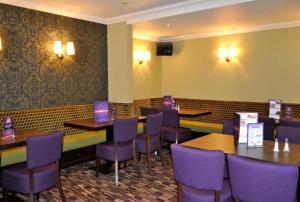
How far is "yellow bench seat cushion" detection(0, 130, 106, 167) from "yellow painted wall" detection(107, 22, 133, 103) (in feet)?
3.41

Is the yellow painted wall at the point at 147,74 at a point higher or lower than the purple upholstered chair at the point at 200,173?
higher

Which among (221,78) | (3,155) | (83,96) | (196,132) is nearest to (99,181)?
(3,155)

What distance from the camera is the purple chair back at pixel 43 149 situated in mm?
2771

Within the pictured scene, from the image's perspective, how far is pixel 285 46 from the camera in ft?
18.7

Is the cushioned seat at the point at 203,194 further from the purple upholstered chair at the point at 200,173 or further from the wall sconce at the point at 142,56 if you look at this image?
the wall sconce at the point at 142,56

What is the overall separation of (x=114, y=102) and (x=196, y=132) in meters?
2.22

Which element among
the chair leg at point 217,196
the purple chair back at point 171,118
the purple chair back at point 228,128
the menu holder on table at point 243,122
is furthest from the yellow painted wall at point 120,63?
the chair leg at point 217,196

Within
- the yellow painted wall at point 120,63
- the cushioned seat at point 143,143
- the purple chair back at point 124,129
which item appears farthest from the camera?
the yellow painted wall at point 120,63

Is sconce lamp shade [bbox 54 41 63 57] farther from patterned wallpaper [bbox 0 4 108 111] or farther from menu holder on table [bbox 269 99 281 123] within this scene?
menu holder on table [bbox 269 99 281 123]

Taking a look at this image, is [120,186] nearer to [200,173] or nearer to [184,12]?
[200,173]

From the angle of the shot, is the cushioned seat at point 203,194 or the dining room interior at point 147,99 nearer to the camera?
the cushioned seat at point 203,194

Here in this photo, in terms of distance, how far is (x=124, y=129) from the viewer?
3.96 metres

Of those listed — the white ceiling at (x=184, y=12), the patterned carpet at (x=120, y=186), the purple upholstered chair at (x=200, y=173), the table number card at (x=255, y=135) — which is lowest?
the patterned carpet at (x=120, y=186)

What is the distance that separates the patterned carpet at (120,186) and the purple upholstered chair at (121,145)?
0.87 ft
